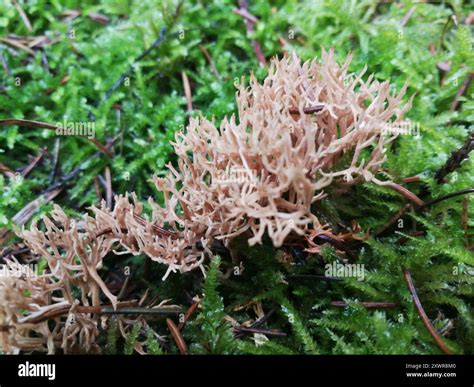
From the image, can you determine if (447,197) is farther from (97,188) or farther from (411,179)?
(97,188)

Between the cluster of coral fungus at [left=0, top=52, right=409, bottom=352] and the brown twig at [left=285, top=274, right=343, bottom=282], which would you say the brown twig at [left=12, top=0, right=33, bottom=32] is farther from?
the brown twig at [left=285, top=274, right=343, bottom=282]

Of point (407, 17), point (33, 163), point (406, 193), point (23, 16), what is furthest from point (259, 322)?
point (23, 16)

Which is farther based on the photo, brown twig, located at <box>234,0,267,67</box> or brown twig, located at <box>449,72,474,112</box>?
brown twig, located at <box>234,0,267,67</box>

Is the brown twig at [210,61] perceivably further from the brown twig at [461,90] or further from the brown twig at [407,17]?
the brown twig at [461,90]

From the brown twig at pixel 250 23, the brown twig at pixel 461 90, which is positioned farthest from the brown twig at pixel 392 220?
the brown twig at pixel 250 23

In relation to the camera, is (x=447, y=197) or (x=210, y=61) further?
(x=210, y=61)

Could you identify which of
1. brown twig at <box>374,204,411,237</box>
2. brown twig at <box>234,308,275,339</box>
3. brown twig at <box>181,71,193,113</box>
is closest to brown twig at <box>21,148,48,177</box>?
brown twig at <box>181,71,193,113</box>
